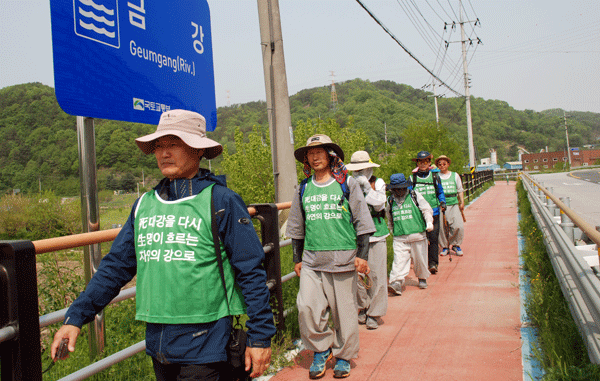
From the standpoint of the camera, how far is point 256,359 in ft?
6.90

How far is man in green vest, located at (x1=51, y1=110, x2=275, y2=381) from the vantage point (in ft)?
6.93

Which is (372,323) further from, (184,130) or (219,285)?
(184,130)

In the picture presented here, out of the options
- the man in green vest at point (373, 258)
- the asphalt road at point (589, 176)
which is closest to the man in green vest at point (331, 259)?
the man in green vest at point (373, 258)

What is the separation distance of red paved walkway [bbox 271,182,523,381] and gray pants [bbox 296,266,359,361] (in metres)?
0.24

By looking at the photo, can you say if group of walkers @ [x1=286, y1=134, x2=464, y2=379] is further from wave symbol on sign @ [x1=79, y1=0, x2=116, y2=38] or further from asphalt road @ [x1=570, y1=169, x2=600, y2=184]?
asphalt road @ [x1=570, y1=169, x2=600, y2=184]

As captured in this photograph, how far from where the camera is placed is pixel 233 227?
2.16m

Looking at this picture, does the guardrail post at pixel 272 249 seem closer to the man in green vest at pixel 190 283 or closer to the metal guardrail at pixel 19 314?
the man in green vest at pixel 190 283

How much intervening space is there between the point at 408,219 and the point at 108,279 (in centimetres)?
526

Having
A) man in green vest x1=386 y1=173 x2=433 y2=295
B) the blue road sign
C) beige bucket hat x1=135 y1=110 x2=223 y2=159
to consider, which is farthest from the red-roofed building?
beige bucket hat x1=135 y1=110 x2=223 y2=159

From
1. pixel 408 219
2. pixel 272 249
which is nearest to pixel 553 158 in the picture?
pixel 408 219

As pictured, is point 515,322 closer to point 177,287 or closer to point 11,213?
point 177,287

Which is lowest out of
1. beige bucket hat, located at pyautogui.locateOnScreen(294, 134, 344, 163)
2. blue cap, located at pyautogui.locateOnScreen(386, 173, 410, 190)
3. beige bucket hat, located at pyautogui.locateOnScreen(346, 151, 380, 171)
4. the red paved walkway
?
the red paved walkway

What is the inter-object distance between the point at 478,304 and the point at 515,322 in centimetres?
81

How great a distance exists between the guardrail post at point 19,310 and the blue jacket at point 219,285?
0.57ft
